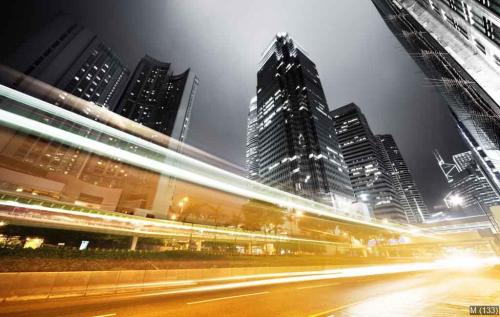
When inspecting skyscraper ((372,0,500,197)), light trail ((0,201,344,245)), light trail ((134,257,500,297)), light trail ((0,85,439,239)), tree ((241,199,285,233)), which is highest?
skyscraper ((372,0,500,197))

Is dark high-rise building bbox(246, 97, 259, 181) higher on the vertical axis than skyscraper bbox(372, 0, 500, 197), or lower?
higher

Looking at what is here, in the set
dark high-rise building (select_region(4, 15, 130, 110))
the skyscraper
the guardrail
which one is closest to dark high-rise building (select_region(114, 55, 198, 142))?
dark high-rise building (select_region(4, 15, 130, 110))

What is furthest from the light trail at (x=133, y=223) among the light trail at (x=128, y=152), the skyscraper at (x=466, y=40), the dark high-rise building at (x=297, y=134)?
the dark high-rise building at (x=297, y=134)

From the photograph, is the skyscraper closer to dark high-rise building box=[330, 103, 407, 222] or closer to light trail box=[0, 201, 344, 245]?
light trail box=[0, 201, 344, 245]

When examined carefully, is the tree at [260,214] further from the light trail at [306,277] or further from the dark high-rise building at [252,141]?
the dark high-rise building at [252,141]

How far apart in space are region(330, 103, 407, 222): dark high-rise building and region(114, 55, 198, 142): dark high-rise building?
112 m

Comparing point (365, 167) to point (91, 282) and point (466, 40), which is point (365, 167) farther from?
point (91, 282)

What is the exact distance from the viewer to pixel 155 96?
11281cm

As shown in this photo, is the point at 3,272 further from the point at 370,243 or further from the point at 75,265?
the point at 370,243

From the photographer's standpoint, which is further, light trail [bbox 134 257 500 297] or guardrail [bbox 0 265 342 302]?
light trail [bbox 134 257 500 297]

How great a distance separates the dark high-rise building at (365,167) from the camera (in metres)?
124

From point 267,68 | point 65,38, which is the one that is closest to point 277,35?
point 267,68

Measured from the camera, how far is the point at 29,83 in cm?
7494

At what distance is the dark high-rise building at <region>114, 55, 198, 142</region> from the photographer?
105 meters
